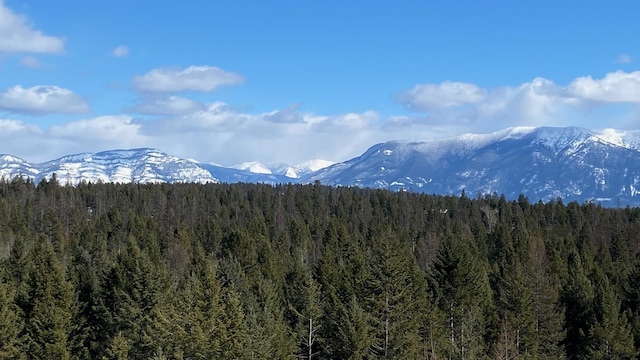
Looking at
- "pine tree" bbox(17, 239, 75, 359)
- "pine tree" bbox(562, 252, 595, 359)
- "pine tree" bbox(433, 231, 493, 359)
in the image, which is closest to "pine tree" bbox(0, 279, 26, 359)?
"pine tree" bbox(17, 239, 75, 359)

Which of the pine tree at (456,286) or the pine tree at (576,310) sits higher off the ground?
the pine tree at (456,286)

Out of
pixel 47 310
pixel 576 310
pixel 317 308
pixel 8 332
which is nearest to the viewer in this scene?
pixel 8 332

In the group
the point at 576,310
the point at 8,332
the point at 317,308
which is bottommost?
the point at 576,310

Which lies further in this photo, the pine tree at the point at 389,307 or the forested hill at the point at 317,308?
the pine tree at the point at 389,307

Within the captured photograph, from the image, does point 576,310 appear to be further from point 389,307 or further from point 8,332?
point 8,332

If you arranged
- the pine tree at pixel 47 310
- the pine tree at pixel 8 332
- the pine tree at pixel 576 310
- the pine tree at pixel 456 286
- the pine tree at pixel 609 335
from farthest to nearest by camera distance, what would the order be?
the pine tree at pixel 576 310
the pine tree at pixel 456 286
the pine tree at pixel 609 335
the pine tree at pixel 47 310
the pine tree at pixel 8 332

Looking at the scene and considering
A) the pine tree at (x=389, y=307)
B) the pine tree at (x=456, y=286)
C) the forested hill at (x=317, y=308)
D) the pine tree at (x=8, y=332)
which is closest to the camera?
the forested hill at (x=317, y=308)

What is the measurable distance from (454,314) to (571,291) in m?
16.4

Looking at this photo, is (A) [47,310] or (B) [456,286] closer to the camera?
(A) [47,310]

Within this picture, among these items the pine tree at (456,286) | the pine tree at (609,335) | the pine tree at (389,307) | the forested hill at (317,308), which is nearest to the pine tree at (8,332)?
the forested hill at (317,308)

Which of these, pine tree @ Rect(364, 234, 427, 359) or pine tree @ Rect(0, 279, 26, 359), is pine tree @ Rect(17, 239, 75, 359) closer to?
pine tree @ Rect(0, 279, 26, 359)

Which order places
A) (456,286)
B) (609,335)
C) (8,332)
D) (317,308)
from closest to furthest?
(8,332), (317,308), (609,335), (456,286)

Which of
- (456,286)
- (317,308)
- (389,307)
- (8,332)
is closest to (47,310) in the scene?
(8,332)

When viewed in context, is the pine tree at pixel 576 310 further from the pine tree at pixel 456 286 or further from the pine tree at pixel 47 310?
the pine tree at pixel 47 310
